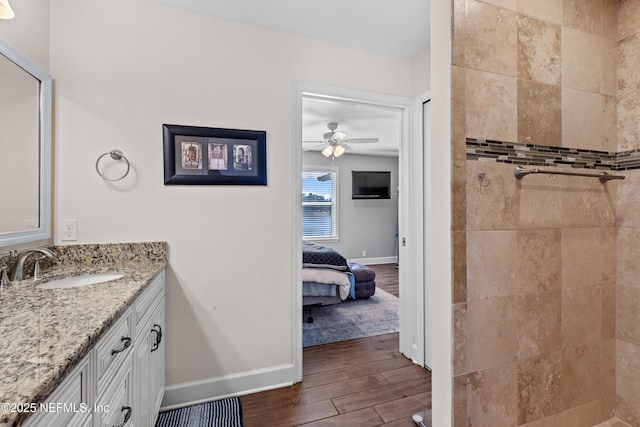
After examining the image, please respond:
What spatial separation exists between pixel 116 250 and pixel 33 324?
989 mm

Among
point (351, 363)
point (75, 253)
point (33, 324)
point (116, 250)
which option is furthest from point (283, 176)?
point (351, 363)

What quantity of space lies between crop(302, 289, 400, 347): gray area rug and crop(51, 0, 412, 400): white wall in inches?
34.3

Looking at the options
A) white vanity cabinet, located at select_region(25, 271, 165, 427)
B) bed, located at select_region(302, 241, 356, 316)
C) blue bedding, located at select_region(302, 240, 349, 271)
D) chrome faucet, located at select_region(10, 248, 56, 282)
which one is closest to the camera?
white vanity cabinet, located at select_region(25, 271, 165, 427)

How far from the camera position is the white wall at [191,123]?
5.48 ft

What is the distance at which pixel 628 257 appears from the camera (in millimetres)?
1490

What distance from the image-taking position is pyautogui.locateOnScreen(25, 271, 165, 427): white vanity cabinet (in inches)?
26.6

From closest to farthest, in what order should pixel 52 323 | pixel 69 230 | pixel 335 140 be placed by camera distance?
1. pixel 52 323
2. pixel 69 230
3. pixel 335 140

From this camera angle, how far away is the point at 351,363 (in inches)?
92.1

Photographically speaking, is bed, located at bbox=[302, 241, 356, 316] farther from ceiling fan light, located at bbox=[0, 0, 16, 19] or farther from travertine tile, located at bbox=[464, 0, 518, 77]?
ceiling fan light, located at bbox=[0, 0, 16, 19]

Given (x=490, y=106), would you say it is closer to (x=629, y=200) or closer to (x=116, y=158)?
(x=629, y=200)

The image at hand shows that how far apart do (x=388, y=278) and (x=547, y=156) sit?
417 cm

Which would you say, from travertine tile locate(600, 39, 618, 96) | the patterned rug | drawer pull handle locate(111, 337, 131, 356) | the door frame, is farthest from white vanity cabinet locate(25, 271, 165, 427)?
travertine tile locate(600, 39, 618, 96)

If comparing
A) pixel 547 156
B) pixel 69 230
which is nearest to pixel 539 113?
pixel 547 156

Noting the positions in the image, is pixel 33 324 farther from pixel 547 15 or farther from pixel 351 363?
pixel 547 15
